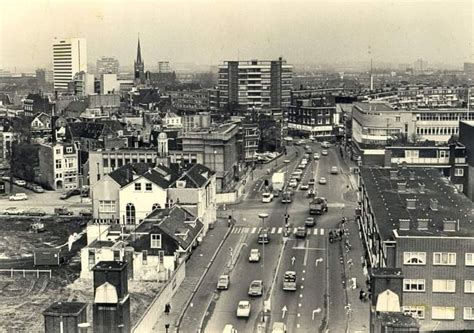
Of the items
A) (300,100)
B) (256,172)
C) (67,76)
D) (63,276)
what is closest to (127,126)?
(256,172)

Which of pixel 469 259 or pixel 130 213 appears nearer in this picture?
pixel 469 259

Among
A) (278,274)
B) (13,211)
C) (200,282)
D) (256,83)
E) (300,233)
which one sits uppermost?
(256,83)

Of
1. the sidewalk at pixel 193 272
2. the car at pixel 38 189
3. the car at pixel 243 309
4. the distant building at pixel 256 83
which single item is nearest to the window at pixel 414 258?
the car at pixel 243 309

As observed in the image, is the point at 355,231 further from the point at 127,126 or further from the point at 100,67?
the point at 100,67

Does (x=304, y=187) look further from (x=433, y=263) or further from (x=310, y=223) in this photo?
(x=433, y=263)

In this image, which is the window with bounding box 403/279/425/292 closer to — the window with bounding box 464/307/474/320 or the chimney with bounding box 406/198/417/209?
the window with bounding box 464/307/474/320

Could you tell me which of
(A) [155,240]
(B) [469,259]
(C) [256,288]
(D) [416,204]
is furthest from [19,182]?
(B) [469,259]
